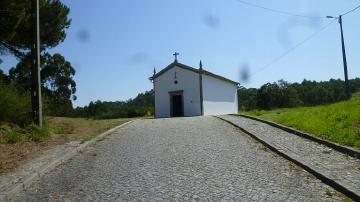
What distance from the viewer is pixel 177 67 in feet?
138

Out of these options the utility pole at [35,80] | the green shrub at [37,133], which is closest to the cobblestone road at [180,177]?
the green shrub at [37,133]

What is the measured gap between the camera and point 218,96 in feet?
→ 145

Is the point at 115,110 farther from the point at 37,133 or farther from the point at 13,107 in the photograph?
the point at 37,133

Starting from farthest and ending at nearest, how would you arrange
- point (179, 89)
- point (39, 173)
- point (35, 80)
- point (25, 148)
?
point (179, 89), point (35, 80), point (25, 148), point (39, 173)

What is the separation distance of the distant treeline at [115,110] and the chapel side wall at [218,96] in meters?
8.28

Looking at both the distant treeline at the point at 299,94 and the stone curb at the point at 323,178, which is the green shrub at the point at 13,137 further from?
the distant treeline at the point at 299,94

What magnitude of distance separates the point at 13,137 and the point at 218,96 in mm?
30781

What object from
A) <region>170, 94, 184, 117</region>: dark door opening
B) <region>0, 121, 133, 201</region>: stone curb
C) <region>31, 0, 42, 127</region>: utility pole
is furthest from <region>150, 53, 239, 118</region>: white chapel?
<region>0, 121, 133, 201</region>: stone curb

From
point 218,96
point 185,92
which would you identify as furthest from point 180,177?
point 218,96

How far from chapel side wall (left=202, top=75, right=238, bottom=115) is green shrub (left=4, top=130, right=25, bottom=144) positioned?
26.4m

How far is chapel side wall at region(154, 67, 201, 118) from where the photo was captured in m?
40.7

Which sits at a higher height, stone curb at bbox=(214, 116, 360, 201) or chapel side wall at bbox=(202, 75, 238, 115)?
chapel side wall at bbox=(202, 75, 238, 115)

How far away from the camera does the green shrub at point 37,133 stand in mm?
15766

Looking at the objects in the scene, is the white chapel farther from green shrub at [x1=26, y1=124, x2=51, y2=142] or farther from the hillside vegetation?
green shrub at [x1=26, y1=124, x2=51, y2=142]
